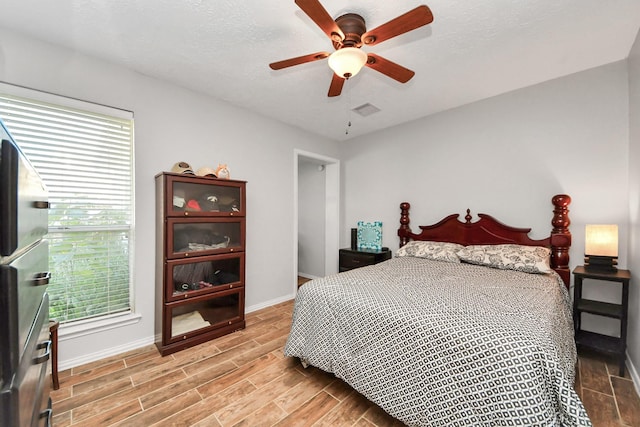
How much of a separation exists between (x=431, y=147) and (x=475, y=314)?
8.66 feet

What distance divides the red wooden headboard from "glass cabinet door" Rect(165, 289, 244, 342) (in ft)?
7.79

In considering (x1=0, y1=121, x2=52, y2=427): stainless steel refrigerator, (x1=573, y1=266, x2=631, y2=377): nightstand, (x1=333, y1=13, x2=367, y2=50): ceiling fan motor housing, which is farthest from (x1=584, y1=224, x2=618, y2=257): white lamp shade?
(x1=0, y1=121, x2=52, y2=427): stainless steel refrigerator

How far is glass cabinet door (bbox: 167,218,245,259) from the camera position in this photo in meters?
2.41

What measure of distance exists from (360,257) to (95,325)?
9.77 ft

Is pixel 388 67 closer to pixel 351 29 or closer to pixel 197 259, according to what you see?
pixel 351 29

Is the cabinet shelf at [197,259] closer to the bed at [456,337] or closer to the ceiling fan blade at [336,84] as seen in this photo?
the bed at [456,337]

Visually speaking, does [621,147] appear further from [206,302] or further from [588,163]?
[206,302]

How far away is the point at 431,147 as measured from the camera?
356cm

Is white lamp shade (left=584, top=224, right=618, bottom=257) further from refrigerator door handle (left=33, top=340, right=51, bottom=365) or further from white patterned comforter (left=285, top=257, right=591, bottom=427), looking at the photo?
refrigerator door handle (left=33, top=340, right=51, bottom=365)

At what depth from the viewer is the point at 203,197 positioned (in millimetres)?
2684

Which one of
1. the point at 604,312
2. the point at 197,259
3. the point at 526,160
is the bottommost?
the point at 604,312

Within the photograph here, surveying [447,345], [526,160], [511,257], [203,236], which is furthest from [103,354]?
[526,160]

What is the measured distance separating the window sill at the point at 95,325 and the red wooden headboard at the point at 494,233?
3.29 metres

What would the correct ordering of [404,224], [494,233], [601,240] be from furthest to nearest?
[404,224], [494,233], [601,240]
